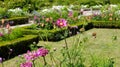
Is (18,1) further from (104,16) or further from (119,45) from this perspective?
(119,45)

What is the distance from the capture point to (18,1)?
79.5ft

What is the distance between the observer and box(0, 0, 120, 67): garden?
4328 millimetres

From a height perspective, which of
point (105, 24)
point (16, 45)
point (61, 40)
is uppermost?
point (16, 45)

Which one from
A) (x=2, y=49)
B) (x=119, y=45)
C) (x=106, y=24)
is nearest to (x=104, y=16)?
(x=106, y=24)

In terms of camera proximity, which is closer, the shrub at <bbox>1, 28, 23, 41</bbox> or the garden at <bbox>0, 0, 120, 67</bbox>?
the garden at <bbox>0, 0, 120, 67</bbox>

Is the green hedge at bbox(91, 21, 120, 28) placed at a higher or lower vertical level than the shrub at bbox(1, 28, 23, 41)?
lower

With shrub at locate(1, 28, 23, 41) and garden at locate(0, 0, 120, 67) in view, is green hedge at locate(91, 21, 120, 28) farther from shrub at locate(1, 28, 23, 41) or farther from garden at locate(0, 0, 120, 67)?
shrub at locate(1, 28, 23, 41)

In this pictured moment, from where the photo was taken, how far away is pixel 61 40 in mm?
11609

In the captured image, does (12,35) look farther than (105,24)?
No

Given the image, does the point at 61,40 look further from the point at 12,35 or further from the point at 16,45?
the point at 16,45

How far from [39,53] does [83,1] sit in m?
26.2

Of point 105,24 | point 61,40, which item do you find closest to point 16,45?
point 61,40

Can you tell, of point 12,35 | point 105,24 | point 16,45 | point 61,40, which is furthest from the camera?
point 105,24

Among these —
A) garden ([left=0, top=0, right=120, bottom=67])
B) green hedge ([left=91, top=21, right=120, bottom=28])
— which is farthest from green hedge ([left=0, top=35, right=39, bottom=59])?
green hedge ([left=91, top=21, right=120, bottom=28])
